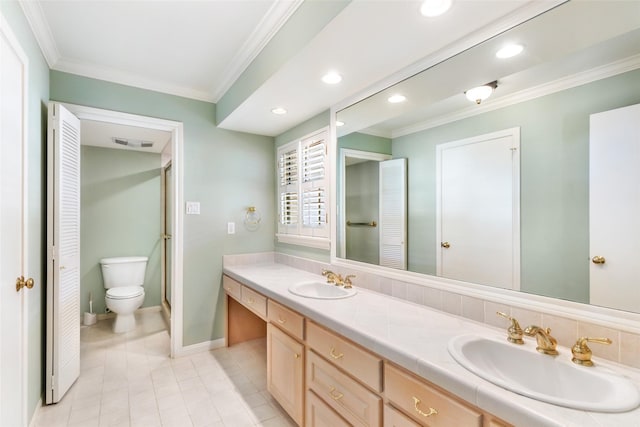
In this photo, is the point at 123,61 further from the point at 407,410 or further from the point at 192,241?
the point at 407,410

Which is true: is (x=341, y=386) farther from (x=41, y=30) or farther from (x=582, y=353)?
(x=41, y=30)

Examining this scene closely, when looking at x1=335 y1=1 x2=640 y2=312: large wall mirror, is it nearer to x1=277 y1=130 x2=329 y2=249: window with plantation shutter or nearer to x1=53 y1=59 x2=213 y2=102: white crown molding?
x1=277 y1=130 x2=329 y2=249: window with plantation shutter

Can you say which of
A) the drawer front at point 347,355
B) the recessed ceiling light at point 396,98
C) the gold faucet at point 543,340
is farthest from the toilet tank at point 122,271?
the gold faucet at point 543,340

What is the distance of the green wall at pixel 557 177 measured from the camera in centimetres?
115

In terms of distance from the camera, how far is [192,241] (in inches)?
111

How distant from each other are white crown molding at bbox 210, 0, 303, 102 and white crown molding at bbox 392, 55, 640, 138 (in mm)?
941

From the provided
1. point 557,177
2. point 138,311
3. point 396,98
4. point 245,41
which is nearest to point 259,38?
point 245,41

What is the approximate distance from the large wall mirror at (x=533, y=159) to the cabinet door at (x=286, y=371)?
80 centimetres

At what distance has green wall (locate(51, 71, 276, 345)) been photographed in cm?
277

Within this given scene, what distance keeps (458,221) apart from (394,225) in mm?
431

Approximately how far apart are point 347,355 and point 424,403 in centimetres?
41

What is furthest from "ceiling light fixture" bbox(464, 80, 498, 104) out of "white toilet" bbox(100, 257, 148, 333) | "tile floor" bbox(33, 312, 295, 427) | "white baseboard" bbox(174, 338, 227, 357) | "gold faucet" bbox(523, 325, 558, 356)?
"white toilet" bbox(100, 257, 148, 333)

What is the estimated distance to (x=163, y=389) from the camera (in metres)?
2.26

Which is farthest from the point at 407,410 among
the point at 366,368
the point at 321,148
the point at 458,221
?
the point at 321,148
